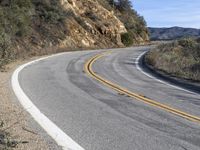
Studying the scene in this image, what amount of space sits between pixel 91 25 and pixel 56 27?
716 cm

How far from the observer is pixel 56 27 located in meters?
41.1

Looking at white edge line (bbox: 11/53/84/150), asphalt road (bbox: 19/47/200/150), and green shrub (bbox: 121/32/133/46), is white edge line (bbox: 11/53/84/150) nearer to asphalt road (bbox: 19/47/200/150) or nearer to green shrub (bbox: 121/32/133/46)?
asphalt road (bbox: 19/47/200/150)

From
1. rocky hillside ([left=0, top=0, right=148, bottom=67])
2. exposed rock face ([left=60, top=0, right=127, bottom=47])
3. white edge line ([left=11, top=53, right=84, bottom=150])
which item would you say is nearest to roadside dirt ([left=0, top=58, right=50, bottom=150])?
white edge line ([left=11, top=53, right=84, bottom=150])

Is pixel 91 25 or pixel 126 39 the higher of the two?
pixel 91 25

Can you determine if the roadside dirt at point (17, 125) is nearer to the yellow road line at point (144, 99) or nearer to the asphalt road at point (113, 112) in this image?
the asphalt road at point (113, 112)

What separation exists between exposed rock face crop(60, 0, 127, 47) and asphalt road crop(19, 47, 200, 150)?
25204 millimetres

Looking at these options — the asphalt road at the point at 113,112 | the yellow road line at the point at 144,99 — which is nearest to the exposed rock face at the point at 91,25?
the yellow road line at the point at 144,99

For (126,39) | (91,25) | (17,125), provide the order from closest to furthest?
(17,125) → (91,25) → (126,39)

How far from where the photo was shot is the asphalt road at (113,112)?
7.90 meters

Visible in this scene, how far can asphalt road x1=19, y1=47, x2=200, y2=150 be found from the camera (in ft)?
25.9

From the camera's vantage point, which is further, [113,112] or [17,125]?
[113,112]

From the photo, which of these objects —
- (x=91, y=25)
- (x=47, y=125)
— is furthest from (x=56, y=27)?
(x=47, y=125)

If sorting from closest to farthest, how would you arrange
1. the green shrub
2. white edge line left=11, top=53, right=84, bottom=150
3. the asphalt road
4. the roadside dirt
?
the roadside dirt < white edge line left=11, top=53, right=84, bottom=150 < the asphalt road < the green shrub

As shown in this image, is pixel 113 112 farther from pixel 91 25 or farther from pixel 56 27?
pixel 91 25
